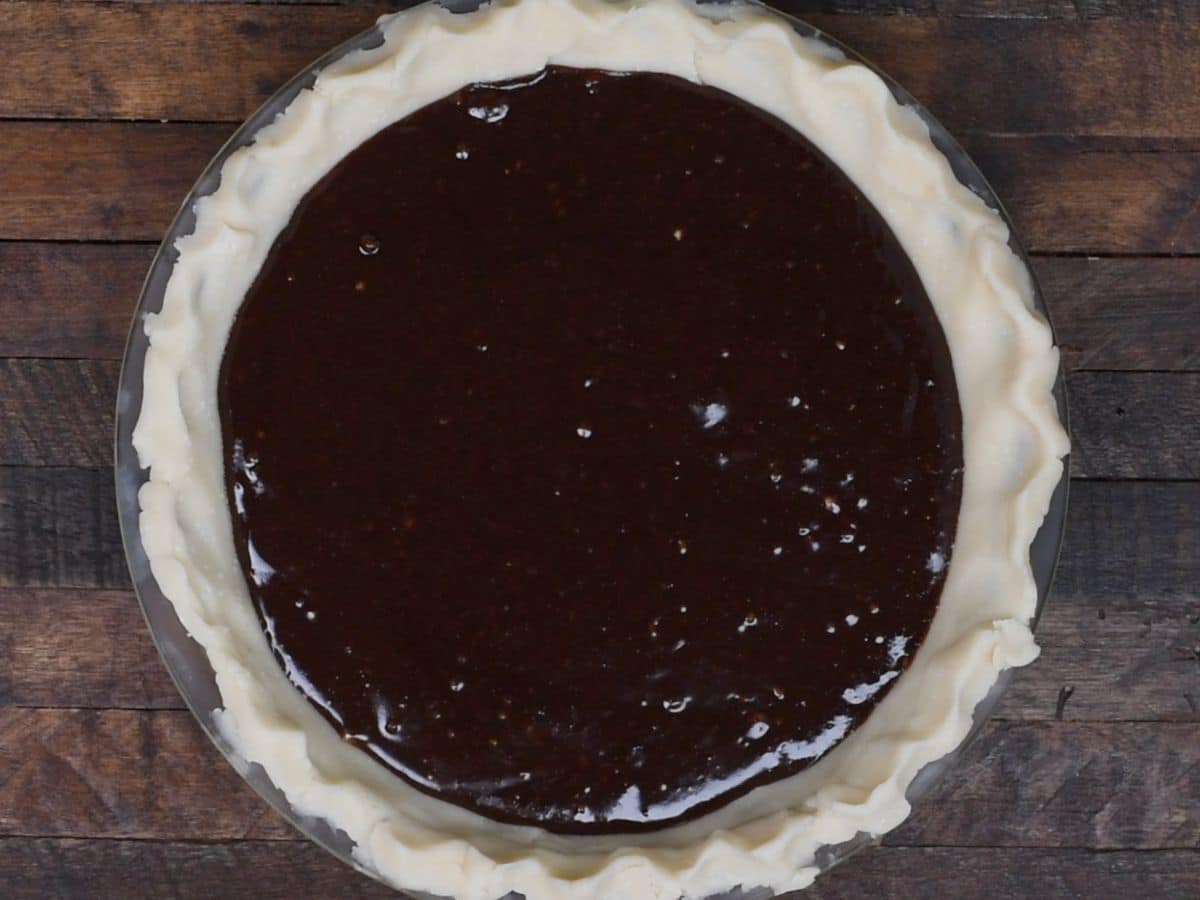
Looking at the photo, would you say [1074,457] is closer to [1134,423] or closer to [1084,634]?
[1134,423]

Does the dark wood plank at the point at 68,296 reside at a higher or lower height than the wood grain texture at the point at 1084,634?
higher

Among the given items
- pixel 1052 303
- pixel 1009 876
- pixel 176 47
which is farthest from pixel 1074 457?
pixel 176 47

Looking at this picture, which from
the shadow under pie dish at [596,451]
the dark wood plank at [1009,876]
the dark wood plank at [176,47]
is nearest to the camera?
the shadow under pie dish at [596,451]

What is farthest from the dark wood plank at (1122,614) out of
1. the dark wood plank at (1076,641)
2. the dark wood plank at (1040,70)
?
the dark wood plank at (1040,70)

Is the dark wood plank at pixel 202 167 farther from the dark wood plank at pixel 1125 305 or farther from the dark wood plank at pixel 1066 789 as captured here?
the dark wood plank at pixel 1066 789

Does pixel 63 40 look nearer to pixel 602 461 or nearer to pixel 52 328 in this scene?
pixel 52 328

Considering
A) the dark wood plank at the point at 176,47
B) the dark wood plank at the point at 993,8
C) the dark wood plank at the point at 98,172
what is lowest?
the dark wood plank at the point at 98,172
